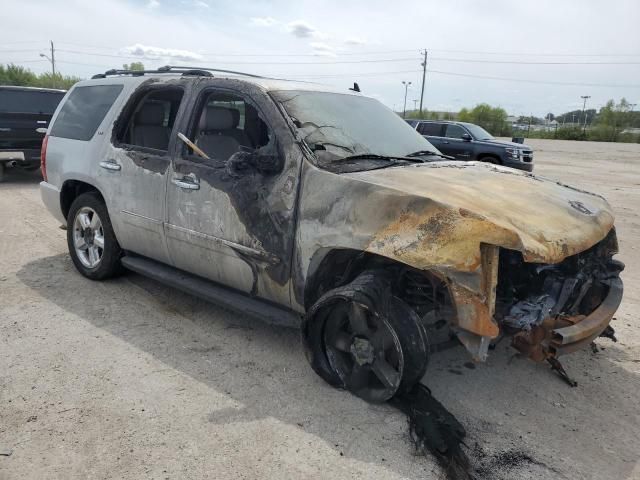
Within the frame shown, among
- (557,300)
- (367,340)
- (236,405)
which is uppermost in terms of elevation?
(557,300)

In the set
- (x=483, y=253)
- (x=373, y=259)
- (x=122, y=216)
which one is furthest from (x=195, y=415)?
(x=122, y=216)

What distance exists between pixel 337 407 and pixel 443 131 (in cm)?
1431

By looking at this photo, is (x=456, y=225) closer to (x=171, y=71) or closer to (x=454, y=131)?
(x=171, y=71)

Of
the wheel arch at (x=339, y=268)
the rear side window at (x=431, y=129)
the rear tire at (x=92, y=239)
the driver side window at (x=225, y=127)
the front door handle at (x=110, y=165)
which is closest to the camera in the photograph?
the wheel arch at (x=339, y=268)

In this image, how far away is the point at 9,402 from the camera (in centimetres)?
308

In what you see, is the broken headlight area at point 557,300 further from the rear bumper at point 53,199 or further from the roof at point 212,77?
the rear bumper at point 53,199

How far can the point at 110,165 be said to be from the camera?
4.62 metres

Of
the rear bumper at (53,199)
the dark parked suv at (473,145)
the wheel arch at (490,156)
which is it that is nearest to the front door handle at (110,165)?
A: the rear bumper at (53,199)

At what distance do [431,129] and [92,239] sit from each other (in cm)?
1326

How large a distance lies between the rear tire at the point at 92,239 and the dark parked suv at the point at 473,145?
36.9ft

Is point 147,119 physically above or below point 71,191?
above

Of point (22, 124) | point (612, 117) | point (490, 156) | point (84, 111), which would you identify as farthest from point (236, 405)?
point (612, 117)

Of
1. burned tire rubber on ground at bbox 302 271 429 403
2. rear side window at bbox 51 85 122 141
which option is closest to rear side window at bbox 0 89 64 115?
rear side window at bbox 51 85 122 141

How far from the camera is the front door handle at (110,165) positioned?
455cm
